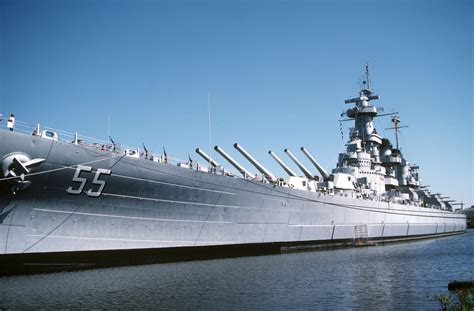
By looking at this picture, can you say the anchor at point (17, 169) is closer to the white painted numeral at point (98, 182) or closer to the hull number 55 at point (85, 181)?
the hull number 55 at point (85, 181)

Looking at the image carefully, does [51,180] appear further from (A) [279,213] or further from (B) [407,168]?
(B) [407,168]

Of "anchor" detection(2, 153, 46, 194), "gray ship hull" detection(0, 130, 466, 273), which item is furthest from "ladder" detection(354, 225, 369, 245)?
"anchor" detection(2, 153, 46, 194)

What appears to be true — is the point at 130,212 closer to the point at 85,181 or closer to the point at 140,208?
the point at 140,208

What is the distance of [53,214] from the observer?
16453mm

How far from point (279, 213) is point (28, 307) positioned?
17399 mm

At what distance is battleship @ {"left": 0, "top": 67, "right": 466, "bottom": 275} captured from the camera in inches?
621

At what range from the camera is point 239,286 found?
1412cm

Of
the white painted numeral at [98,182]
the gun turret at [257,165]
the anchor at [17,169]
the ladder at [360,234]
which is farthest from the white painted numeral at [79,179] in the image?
the ladder at [360,234]

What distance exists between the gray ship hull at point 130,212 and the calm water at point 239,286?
3.52 feet

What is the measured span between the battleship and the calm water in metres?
1.02

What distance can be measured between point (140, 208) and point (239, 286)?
6898 millimetres

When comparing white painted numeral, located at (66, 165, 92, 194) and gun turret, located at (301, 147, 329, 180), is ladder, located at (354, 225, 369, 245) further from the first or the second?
white painted numeral, located at (66, 165, 92, 194)

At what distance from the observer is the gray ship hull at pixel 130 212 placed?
1585 centimetres

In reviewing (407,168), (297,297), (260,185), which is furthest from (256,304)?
(407,168)
